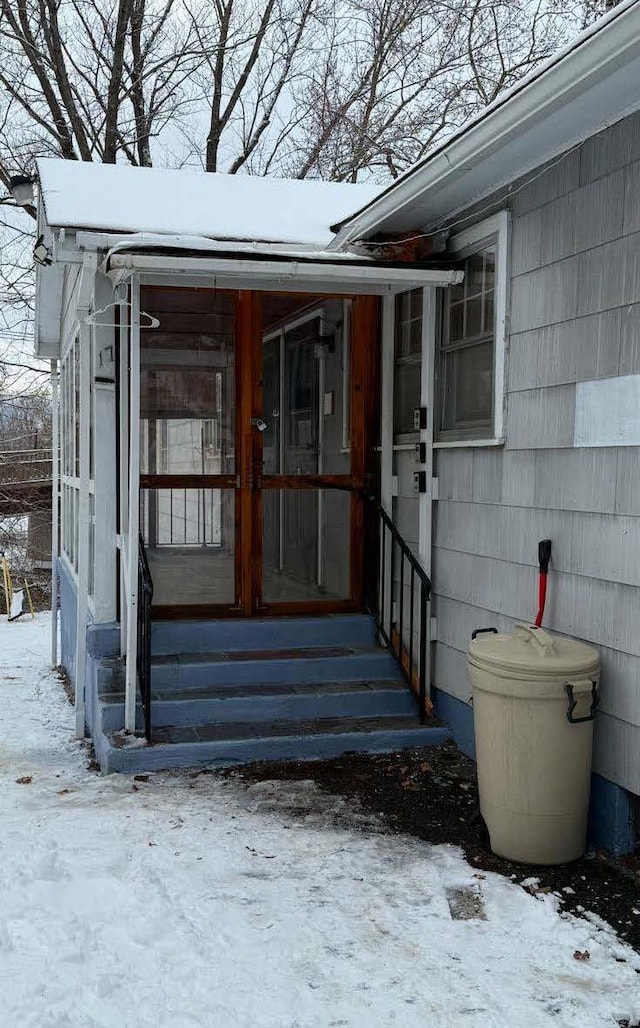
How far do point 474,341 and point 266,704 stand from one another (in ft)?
7.18

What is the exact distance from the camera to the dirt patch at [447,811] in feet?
10.9

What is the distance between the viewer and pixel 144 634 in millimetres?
4852

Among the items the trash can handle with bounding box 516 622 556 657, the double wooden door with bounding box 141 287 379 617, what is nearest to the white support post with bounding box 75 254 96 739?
the double wooden door with bounding box 141 287 379 617

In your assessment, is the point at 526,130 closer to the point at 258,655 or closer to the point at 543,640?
the point at 543,640

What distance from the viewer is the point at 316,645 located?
5.59m

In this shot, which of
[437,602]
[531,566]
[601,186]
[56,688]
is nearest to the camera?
[601,186]

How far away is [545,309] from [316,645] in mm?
2491

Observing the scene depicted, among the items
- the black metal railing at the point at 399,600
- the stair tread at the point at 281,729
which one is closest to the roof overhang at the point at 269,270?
the black metal railing at the point at 399,600

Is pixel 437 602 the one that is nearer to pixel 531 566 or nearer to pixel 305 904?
pixel 531 566

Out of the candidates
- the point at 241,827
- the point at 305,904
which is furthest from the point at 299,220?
the point at 305,904

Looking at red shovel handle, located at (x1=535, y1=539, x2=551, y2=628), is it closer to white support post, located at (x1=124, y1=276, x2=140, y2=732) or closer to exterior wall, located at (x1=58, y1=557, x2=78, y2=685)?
white support post, located at (x1=124, y1=276, x2=140, y2=732)

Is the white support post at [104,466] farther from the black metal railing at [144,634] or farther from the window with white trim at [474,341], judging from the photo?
the window with white trim at [474,341]

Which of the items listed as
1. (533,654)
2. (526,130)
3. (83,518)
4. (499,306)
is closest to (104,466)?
(83,518)

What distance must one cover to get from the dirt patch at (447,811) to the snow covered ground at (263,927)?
10 cm
